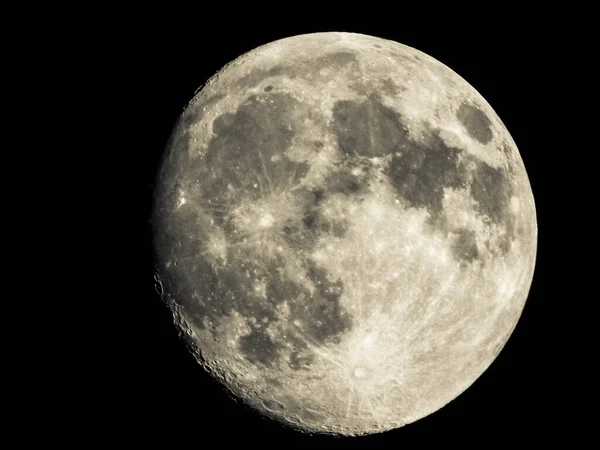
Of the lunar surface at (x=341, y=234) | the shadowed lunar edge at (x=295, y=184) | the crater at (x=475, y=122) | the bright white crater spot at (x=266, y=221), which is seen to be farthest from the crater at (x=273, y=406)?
the crater at (x=475, y=122)

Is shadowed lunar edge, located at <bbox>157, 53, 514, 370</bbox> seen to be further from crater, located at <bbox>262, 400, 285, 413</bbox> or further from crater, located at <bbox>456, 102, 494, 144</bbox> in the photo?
crater, located at <bbox>262, 400, 285, 413</bbox>

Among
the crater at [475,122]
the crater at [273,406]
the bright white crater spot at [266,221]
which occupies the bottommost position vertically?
the crater at [273,406]

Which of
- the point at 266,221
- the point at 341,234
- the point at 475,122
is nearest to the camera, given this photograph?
the point at 341,234

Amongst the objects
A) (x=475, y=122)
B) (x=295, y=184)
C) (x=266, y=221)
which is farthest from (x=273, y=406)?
(x=475, y=122)

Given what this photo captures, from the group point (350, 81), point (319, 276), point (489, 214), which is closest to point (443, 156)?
point (489, 214)

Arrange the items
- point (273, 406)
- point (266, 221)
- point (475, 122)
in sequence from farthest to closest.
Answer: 1. point (273, 406)
2. point (475, 122)
3. point (266, 221)

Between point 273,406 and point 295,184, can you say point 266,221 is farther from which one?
point 273,406

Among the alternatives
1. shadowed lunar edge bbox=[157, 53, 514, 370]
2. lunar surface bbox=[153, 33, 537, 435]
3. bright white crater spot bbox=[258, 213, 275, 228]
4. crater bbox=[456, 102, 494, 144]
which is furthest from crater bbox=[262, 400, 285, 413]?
crater bbox=[456, 102, 494, 144]

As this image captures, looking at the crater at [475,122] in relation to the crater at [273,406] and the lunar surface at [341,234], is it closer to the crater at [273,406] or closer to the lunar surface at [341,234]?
the lunar surface at [341,234]
